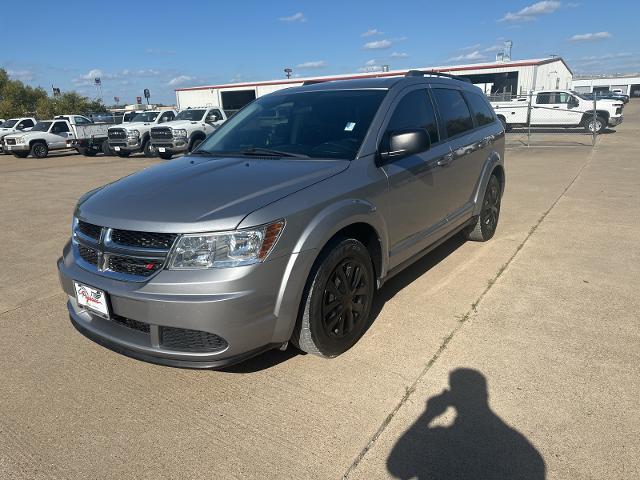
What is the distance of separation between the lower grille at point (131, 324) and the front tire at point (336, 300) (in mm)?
864

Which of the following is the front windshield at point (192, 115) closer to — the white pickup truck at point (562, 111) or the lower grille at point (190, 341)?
the white pickup truck at point (562, 111)

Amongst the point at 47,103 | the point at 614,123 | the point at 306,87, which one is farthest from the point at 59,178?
the point at 47,103

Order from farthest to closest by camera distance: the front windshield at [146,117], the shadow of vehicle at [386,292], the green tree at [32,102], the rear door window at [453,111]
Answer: the green tree at [32,102] → the front windshield at [146,117] → the rear door window at [453,111] → the shadow of vehicle at [386,292]

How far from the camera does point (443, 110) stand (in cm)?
438

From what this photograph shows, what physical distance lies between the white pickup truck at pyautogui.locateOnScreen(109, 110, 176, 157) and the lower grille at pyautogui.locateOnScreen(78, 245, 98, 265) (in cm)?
1667

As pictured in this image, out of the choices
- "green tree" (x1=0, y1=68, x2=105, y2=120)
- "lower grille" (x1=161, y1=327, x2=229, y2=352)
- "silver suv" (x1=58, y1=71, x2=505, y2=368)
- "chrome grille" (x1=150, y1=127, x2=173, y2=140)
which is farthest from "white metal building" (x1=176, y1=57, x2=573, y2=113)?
"lower grille" (x1=161, y1=327, x2=229, y2=352)

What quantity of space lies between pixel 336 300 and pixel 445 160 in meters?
1.89

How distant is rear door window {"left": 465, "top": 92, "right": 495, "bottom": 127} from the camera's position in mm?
5143

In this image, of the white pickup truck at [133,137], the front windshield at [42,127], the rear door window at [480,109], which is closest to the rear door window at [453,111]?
the rear door window at [480,109]

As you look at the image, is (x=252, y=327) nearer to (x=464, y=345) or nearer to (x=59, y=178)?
(x=464, y=345)

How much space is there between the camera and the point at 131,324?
267 cm

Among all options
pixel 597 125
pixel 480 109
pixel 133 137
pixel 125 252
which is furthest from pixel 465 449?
pixel 597 125

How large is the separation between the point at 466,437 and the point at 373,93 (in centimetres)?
253

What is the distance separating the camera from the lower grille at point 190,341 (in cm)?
247
